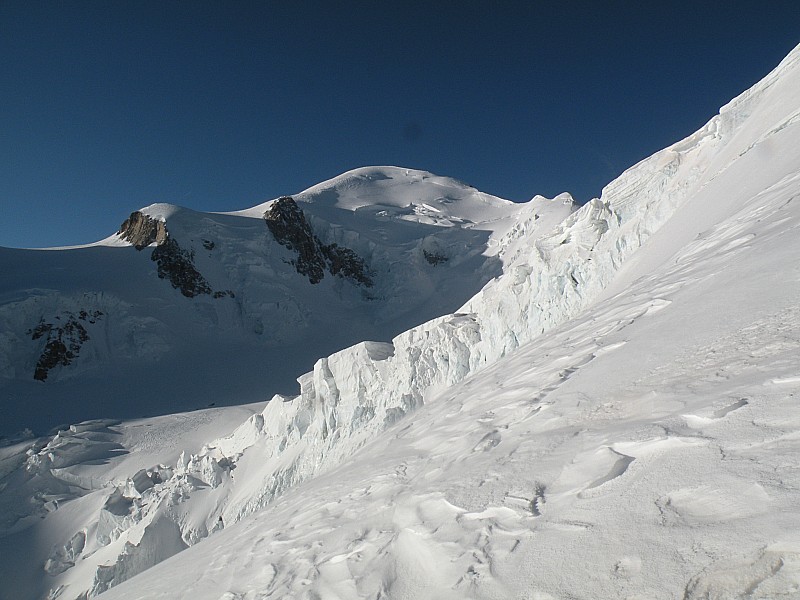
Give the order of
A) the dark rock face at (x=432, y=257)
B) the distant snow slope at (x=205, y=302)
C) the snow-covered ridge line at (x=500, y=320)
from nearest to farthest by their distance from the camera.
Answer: the snow-covered ridge line at (x=500, y=320)
the distant snow slope at (x=205, y=302)
the dark rock face at (x=432, y=257)

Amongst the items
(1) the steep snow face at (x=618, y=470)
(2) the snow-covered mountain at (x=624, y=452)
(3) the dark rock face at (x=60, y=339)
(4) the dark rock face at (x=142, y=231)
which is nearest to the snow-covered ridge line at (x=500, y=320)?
(2) the snow-covered mountain at (x=624, y=452)

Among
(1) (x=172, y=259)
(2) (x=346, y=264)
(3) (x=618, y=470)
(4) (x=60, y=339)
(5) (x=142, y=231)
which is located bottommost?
(3) (x=618, y=470)

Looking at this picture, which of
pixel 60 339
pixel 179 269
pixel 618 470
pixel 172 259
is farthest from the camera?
pixel 172 259

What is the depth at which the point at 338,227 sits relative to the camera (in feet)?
181

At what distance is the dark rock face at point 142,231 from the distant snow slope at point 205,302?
0.71 feet

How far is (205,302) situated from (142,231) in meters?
11.1

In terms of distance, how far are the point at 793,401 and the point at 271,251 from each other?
159 ft

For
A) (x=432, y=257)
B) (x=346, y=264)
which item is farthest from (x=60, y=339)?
(x=432, y=257)

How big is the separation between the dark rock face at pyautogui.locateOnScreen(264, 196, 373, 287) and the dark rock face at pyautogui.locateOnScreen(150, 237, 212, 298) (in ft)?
32.8

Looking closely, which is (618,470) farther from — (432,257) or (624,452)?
(432,257)

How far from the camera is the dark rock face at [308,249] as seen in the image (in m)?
49.2

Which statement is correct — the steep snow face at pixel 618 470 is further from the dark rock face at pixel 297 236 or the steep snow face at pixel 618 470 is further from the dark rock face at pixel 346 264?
the dark rock face at pixel 346 264

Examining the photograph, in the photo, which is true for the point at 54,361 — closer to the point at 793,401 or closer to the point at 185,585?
the point at 185,585

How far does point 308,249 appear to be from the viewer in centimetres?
5044
